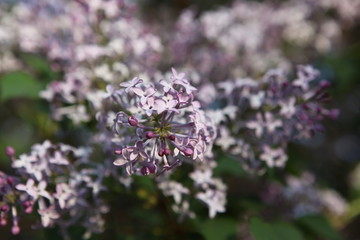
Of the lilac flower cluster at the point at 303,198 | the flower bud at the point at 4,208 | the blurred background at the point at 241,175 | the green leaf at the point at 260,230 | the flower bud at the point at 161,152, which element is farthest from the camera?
the lilac flower cluster at the point at 303,198

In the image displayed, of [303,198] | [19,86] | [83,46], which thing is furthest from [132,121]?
[303,198]

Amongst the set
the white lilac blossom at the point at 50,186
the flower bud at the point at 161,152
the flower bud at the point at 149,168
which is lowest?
the flower bud at the point at 149,168

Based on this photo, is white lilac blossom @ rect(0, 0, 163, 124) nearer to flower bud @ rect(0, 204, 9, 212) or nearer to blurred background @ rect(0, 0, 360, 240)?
blurred background @ rect(0, 0, 360, 240)

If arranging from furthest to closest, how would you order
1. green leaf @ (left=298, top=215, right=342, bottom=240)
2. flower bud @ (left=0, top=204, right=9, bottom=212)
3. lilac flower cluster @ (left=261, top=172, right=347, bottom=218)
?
1. lilac flower cluster @ (left=261, top=172, right=347, bottom=218)
2. green leaf @ (left=298, top=215, right=342, bottom=240)
3. flower bud @ (left=0, top=204, right=9, bottom=212)

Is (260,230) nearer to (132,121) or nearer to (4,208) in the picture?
(132,121)

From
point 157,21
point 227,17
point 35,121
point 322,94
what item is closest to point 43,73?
point 35,121

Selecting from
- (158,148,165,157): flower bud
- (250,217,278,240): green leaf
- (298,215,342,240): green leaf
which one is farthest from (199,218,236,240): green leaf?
(158,148,165,157): flower bud

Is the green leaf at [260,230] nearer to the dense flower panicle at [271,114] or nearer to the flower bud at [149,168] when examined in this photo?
the dense flower panicle at [271,114]

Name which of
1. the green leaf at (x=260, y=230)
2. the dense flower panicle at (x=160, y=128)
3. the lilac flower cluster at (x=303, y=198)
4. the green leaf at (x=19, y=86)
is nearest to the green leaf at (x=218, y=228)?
the green leaf at (x=260, y=230)
